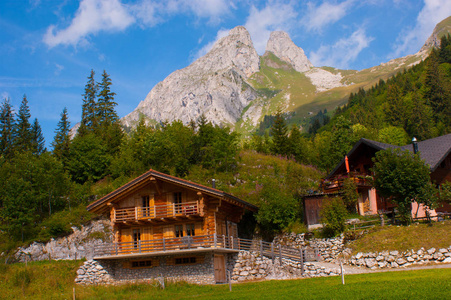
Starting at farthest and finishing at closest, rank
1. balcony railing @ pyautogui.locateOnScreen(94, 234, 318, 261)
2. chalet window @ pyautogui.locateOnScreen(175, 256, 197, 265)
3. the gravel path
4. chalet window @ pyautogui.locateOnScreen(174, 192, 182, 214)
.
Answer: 1. chalet window @ pyautogui.locateOnScreen(174, 192, 182, 214)
2. chalet window @ pyautogui.locateOnScreen(175, 256, 197, 265)
3. balcony railing @ pyautogui.locateOnScreen(94, 234, 318, 261)
4. the gravel path

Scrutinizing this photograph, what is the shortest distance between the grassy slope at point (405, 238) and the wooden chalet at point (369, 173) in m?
6.35

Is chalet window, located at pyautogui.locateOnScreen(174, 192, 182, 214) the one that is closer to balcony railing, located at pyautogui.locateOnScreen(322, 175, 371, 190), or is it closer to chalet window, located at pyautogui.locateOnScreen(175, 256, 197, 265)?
chalet window, located at pyautogui.locateOnScreen(175, 256, 197, 265)

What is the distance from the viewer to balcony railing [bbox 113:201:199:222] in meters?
30.7

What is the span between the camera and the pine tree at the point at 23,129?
2662 inches

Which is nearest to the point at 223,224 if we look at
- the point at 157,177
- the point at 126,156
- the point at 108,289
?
the point at 157,177

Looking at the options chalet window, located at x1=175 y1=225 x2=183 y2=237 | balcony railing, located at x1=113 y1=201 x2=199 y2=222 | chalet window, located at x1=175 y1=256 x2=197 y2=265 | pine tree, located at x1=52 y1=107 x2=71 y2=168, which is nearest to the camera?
chalet window, located at x1=175 y1=256 x2=197 y2=265

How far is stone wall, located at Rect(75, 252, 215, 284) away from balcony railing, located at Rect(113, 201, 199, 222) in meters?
3.22

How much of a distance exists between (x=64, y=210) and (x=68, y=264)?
14541mm

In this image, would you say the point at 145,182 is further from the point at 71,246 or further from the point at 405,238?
the point at 405,238

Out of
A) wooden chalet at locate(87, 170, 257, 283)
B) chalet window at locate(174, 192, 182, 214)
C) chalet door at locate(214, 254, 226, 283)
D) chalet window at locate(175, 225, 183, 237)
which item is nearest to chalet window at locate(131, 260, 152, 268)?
wooden chalet at locate(87, 170, 257, 283)

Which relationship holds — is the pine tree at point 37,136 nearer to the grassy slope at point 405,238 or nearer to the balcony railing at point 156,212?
the balcony railing at point 156,212

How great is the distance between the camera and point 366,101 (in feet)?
415

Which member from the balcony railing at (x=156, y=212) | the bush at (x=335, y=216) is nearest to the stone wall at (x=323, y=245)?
the bush at (x=335, y=216)

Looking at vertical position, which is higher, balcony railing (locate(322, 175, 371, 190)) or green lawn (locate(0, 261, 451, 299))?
balcony railing (locate(322, 175, 371, 190))
